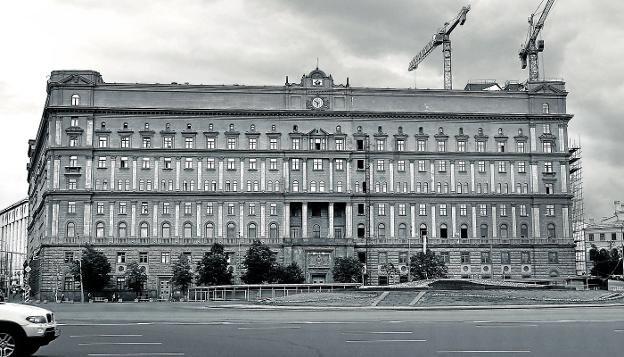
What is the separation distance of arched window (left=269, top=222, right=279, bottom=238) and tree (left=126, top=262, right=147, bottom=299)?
64.3ft

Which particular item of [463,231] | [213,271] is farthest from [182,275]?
[463,231]

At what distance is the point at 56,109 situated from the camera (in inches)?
4919

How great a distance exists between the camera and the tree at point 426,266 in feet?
374

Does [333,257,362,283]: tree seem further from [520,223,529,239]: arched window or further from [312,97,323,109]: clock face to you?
[520,223,529,239]: arched window

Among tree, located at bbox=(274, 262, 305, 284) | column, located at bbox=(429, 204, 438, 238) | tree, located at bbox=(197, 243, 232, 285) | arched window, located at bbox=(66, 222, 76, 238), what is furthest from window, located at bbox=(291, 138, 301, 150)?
arched window, located at bbox=(66, 222, 76, 238)

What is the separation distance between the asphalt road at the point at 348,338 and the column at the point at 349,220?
86039 mm

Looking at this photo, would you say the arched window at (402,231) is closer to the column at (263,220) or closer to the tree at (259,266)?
the column at (263,220)

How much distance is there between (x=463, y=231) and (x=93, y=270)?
54.9 m

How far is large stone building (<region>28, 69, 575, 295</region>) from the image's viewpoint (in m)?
126

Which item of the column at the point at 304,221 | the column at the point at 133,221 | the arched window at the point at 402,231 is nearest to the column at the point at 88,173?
the column at the point at 133,221

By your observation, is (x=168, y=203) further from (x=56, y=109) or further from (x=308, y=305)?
(x=308, y=305)

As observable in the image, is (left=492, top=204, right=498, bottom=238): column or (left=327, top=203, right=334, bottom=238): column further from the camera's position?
(left=492, top=204, right=498, bottom=238): column

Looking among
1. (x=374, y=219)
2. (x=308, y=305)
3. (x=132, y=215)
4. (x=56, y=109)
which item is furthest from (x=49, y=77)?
(x=308, y=305)

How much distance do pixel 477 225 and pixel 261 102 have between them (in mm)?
37798
